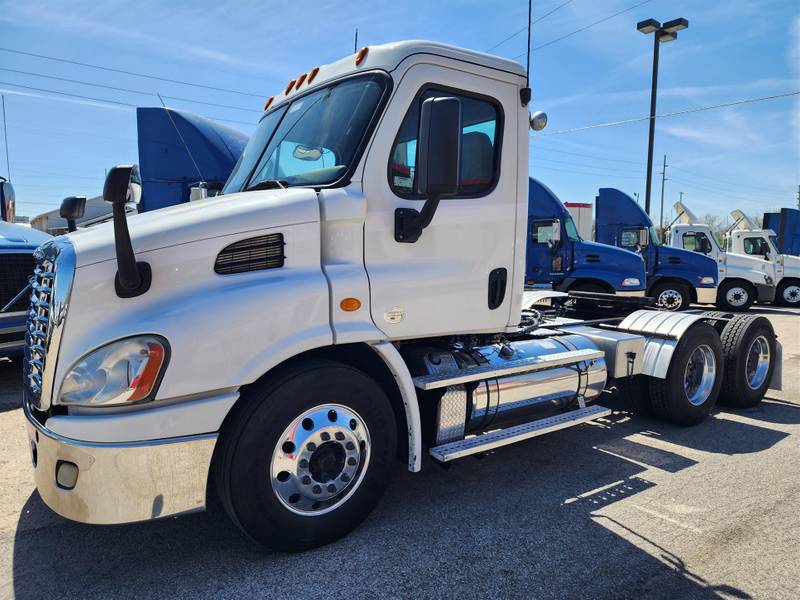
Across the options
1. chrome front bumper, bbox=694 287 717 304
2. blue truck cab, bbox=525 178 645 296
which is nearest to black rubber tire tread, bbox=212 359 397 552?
blue truck cab, bbox=525 178 645 296

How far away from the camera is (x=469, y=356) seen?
13.0ft

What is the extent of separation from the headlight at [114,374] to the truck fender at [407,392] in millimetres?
1167

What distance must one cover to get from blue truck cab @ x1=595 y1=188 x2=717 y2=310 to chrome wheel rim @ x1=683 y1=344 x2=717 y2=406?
10.4 meters

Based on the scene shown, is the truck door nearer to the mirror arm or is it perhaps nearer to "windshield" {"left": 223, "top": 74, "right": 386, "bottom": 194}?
the mirror arm

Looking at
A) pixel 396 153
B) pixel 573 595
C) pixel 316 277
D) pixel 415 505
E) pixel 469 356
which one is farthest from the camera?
pixel 469 356

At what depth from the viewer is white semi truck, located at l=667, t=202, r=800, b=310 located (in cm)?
1728

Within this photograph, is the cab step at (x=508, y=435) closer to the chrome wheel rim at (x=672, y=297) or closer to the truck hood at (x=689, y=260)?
the chrome wheel rim at (x=672, y=297)

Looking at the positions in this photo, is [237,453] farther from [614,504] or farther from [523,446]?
[523,446]

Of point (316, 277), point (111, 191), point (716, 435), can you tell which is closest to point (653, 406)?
point (716, 435)

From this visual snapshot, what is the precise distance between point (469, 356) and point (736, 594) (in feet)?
6.36

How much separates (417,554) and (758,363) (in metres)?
5.08

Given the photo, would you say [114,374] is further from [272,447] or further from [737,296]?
[737,296]

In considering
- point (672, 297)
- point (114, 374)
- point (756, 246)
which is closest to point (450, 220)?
point (114, 374)

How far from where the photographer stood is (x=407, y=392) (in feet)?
10.9
